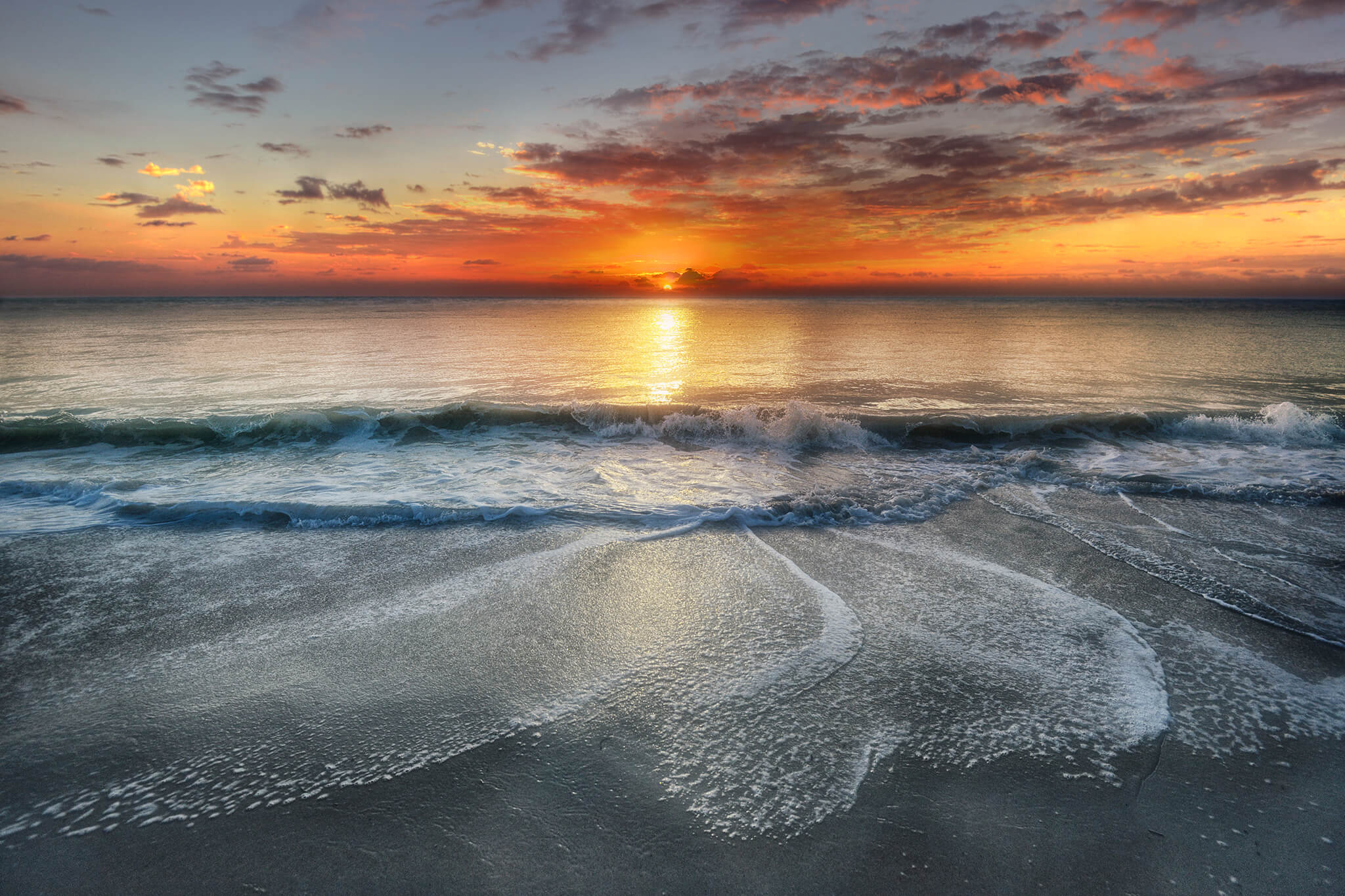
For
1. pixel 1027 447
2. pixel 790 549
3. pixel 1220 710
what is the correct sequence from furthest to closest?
pixel 1027 447, pixel 790 549, pixel 1220 710

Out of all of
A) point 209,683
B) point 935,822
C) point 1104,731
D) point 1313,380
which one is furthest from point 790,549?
point 1313,380

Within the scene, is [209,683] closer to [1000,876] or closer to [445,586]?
[445,586]

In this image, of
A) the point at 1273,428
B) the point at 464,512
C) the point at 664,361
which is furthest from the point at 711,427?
the point at 664,361

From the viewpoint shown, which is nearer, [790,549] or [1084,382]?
[790,549]

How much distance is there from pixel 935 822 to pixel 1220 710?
2158mm

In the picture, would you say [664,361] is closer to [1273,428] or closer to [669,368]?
[669,368]

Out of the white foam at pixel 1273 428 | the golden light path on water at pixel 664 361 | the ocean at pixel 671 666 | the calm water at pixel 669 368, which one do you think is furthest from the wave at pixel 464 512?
the white foam at pixel 1273 428

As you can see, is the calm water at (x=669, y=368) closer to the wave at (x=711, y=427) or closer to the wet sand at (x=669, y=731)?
the wave at (x=711, y=427)

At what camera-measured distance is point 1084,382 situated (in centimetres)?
1770

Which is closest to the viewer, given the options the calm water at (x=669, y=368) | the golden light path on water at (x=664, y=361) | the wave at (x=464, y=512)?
the wave at (x=464, y=512)

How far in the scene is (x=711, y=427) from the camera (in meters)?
12.0

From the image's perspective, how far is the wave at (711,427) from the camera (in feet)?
36.4

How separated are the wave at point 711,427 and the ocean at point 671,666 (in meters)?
0.41

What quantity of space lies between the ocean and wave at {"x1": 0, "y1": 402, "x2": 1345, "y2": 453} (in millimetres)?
408
